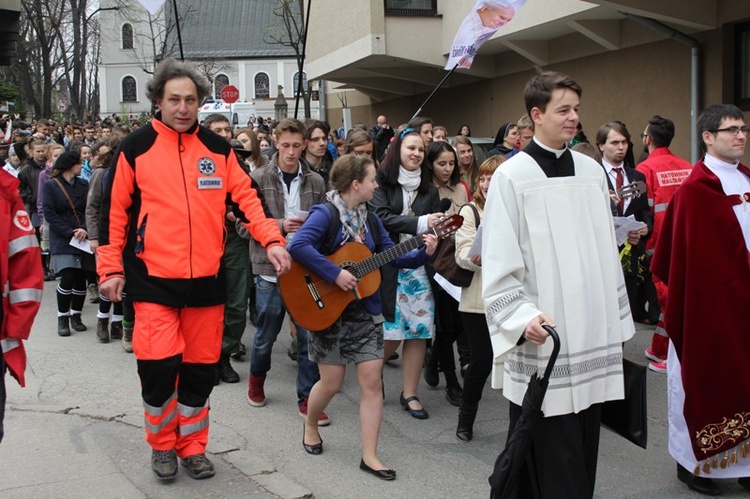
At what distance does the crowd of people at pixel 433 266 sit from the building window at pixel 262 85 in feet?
248

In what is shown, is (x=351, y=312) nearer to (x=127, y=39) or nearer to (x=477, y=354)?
(x=477, y=354)

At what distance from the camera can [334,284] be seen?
17.0ft

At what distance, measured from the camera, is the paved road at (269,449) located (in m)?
4.92

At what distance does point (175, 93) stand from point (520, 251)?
2199 millimetres

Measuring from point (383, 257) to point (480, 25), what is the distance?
5.86 metres

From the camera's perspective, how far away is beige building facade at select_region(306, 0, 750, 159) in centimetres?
1194

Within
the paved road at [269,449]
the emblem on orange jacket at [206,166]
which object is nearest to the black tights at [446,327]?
A: the paved road at [269,449]

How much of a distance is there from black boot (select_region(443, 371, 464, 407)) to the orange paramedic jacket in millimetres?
2418

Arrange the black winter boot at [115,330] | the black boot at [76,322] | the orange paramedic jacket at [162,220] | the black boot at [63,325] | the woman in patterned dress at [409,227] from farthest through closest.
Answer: the black boot at [76,322]
the black boot at [63,325]
the black winter boot at [115,330]
the woman in patterned dress at [409,227]
the orange paramedic jacket at [162,220]

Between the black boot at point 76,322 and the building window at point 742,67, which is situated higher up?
the building window at point 742,67

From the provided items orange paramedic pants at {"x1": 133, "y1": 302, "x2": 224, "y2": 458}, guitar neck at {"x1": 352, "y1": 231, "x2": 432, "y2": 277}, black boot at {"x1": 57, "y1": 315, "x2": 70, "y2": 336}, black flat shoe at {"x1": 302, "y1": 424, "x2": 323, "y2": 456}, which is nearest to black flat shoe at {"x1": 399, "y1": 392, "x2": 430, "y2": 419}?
black flat shoe at {"x1": 302, "y1": 424, "x2": 323, "y2": 456}

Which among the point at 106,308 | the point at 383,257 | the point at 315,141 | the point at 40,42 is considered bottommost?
the point at 106,308

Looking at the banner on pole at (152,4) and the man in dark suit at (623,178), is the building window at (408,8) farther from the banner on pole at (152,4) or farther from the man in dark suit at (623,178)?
the man in dark suit at (623,178)

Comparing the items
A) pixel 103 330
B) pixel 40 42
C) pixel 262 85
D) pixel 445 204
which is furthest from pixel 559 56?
pixel 262 85
